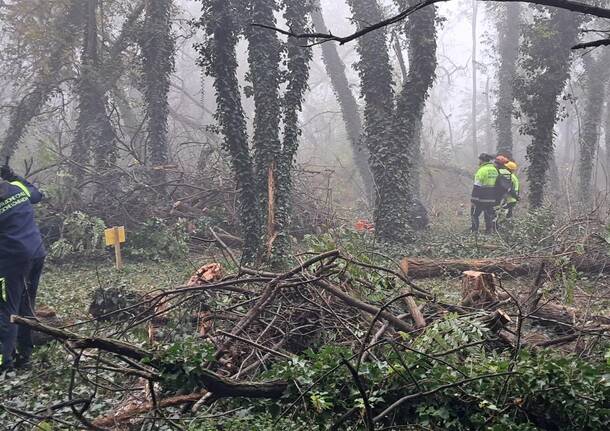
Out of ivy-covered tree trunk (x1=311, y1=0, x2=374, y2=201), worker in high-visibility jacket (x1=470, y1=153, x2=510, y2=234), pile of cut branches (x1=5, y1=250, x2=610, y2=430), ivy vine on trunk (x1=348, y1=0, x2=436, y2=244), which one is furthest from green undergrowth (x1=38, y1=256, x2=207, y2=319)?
ivy-covered tree trunk (x1=311, y1=0, x2=374, y2=201)

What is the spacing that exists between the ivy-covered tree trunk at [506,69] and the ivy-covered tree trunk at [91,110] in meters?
12.0

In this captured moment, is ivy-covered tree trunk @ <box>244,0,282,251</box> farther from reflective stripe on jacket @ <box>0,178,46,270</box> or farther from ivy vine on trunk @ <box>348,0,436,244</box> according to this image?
reflective stripe on jacket @ <box>0,178,46,270</box>

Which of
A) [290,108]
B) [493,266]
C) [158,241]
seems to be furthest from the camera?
[158,241]

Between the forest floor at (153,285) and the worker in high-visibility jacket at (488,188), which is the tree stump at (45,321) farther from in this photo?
the worker in high-visibility jacket at (488,188)

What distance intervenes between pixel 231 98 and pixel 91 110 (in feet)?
23.3

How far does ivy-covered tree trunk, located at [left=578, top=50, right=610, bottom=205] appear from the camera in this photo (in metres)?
18.0

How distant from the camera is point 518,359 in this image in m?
4.02

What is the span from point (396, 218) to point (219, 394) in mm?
8759

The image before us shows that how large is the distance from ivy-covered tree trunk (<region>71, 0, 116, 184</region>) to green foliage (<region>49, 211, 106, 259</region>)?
11.6 ft

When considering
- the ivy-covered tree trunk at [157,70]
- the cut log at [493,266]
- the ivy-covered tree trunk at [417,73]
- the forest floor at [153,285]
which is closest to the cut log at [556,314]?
the forest floor at [153,285]

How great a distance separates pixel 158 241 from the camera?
37.8 feet

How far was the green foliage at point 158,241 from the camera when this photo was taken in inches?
450

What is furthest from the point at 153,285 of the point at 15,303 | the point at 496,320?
the point at 496,320

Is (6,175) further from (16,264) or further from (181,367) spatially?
(181,367)
